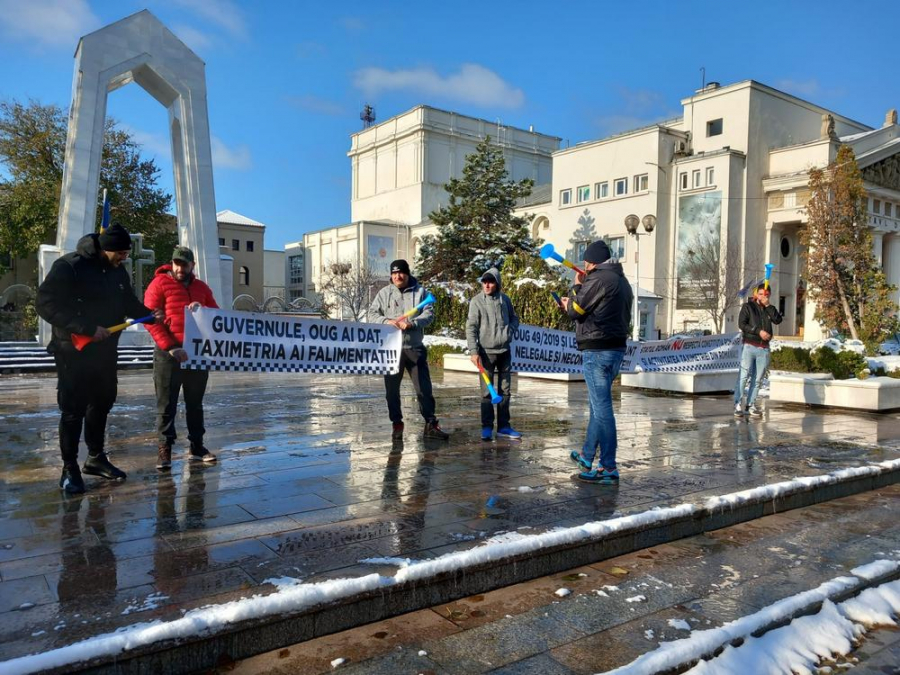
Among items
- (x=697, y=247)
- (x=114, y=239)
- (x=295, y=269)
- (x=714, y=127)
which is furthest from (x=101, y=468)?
(x=295, y=269)

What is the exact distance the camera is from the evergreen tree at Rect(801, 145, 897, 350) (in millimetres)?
24547

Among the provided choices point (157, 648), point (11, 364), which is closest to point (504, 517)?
point (157, 648)

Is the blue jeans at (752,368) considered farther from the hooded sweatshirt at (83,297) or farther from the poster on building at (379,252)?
the poster on building at (379,252)

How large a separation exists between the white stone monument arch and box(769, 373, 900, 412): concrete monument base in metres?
19.3

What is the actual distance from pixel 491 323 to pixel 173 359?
3.31m

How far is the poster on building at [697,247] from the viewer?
1729 inches

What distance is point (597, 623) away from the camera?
3.30m

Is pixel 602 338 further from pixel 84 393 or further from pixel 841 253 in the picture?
pixel 841 253

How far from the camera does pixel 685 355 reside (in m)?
12.6

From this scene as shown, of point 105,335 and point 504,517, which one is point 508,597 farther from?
point 105,335

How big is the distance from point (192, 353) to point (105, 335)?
122cm

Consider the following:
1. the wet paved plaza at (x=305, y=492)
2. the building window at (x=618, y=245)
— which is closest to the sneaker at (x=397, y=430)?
the wet paved plaza at (x=305, y=492)

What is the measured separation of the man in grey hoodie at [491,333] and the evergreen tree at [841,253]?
70.2 feet

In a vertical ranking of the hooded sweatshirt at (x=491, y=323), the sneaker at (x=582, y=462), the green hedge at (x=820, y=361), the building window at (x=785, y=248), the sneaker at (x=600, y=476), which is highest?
the building window at (x=785, y=248)
